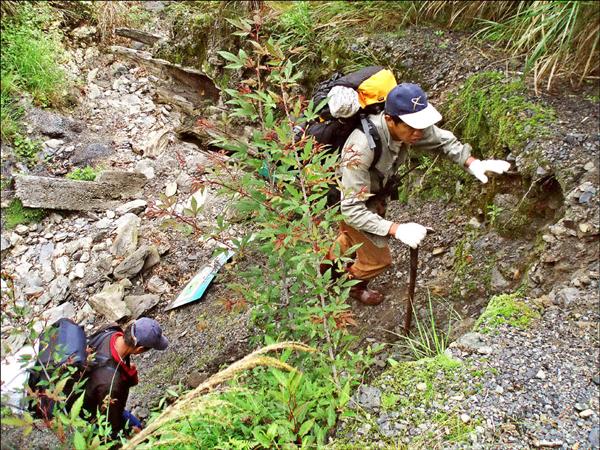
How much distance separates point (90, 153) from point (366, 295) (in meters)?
5.66

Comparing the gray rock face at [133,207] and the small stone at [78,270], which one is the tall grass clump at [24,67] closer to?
the gray rock face at [133,207]

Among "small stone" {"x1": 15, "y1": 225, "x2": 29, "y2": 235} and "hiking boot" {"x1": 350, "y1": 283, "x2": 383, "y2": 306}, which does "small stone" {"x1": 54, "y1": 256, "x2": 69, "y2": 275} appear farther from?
"hiking boot" {"x1": 350, "y1": 283, "x2": 383, "y2": 306}

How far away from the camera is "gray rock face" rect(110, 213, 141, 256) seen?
659 cm

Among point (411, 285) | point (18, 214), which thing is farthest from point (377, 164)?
point (18, 214)

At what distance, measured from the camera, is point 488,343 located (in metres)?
2.80

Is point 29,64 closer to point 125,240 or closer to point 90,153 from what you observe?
point 90,153

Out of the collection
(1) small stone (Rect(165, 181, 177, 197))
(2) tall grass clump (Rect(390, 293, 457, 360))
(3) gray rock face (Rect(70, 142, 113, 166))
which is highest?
(3) gray rock face (Rect(70, 142, 113, 166))

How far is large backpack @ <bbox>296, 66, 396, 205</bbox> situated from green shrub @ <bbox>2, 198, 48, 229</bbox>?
5.36 meters

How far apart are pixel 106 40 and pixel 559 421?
10.1 m

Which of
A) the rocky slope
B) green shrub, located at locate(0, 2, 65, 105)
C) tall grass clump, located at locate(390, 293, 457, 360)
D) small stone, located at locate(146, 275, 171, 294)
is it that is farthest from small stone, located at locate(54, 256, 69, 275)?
tall grass clump, located at locate(390, 293, 457, 360)

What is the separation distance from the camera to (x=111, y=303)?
5781mm

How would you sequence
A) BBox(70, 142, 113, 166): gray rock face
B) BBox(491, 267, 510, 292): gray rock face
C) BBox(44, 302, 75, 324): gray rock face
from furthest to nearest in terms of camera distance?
BBox(70, 142, 113, 166): gray rock face → BBox(44, 302, 75, 324): gray rock face → BBox(491, 267, 510, 292): gray rock face

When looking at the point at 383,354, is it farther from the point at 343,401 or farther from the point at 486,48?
the point at 486,48

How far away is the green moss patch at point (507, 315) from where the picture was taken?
2.90 metres
